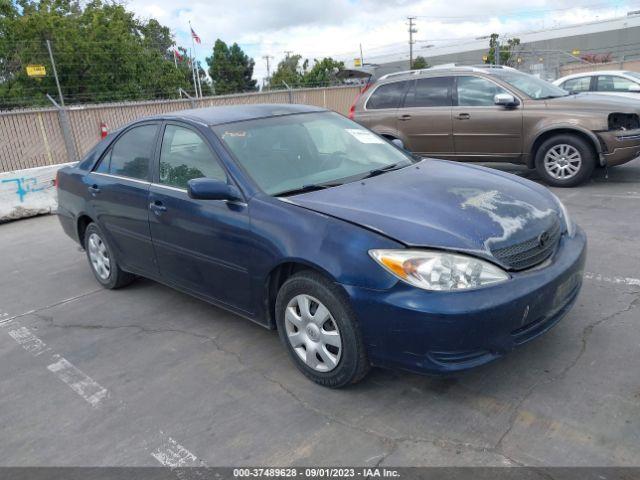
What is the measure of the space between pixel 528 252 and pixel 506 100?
5.47 metres

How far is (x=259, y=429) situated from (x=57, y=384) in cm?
153

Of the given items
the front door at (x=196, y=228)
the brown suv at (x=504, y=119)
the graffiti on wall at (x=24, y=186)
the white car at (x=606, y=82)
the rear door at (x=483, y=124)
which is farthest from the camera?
the white car at (x=606, y=82)

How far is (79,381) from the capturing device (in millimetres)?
3547

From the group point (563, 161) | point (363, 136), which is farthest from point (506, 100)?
point (363, 136)

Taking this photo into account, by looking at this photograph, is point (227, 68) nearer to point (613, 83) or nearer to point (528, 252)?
point (613, 83)

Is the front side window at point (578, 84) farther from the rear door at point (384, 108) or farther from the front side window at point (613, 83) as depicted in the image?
the rear door at point (384, 108)

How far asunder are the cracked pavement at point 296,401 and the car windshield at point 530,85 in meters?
4.25

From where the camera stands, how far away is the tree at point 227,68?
2320 inches

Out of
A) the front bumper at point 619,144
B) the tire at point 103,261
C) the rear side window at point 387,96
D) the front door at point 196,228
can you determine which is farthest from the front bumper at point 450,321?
the rear side window at point 387,96

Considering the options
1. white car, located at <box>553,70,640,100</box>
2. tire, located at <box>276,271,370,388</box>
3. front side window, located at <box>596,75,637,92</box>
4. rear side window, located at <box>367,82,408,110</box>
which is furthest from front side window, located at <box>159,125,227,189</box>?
front side window, located at <box>596,75,637,92</box>

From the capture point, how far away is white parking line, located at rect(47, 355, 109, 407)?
3.35 metres

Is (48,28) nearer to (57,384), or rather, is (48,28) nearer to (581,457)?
(57,384)

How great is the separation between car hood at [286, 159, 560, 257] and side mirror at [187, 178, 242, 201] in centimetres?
39

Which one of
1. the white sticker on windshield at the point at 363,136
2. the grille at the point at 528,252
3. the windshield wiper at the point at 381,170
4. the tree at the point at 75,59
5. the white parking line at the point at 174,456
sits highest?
the tree at the point at 75,59
